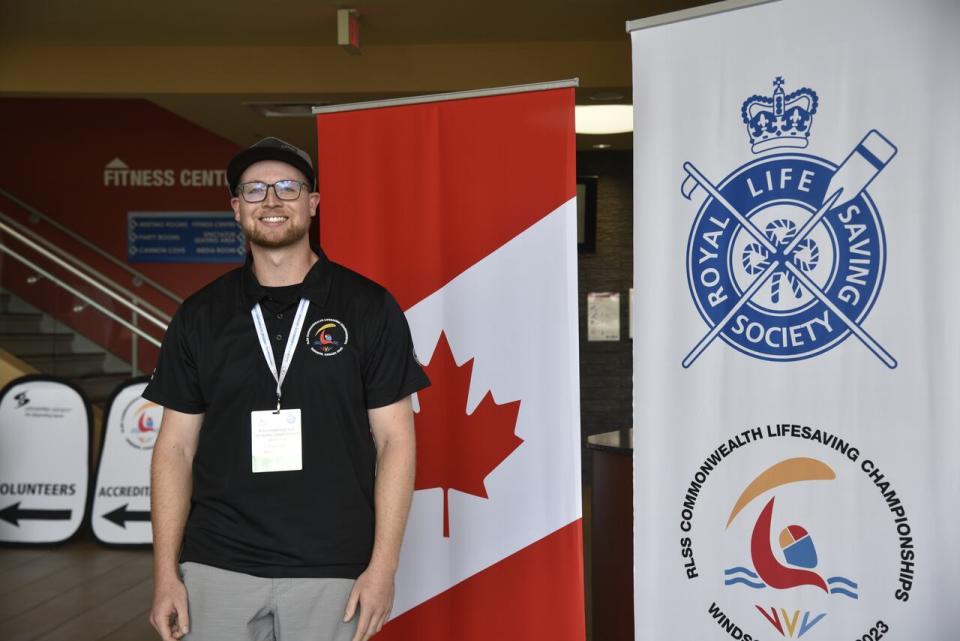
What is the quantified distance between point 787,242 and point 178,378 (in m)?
1.50

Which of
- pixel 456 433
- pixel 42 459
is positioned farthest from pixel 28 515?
pixel 456 433

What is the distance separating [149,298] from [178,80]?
10.3 feet

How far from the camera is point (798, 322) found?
91.0 inches

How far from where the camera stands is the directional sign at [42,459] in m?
5.87

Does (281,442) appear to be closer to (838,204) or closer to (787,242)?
(787,242)

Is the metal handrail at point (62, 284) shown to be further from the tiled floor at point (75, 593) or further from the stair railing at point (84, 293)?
the tiled floor at point (75, 593)

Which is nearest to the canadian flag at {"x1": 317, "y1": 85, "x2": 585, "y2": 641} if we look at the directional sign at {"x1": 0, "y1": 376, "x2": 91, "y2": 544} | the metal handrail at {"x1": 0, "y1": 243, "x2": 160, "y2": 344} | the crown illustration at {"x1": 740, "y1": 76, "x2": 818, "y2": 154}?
the crown illustration at {"x1": 740, "y1": 76, "x2": 818, "y2": 154}

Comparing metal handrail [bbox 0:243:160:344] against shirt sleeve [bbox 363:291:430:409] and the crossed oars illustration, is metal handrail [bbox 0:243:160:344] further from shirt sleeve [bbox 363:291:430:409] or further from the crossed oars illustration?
the crossed oars illustration

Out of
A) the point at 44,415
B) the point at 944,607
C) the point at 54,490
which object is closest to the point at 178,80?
the point at 44,415

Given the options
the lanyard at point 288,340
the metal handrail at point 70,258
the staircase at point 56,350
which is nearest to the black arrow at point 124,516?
the staircase at point 56,350

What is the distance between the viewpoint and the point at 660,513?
2473 mm

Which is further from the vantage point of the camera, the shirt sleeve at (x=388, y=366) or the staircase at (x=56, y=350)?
the staircase at (x=56, y=350)

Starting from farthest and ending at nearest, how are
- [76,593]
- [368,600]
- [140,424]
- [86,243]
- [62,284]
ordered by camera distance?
[86,243] < [62,284] < [140,424] < [76,593] < [368,600]

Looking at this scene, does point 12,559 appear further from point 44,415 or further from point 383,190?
point 383,190
